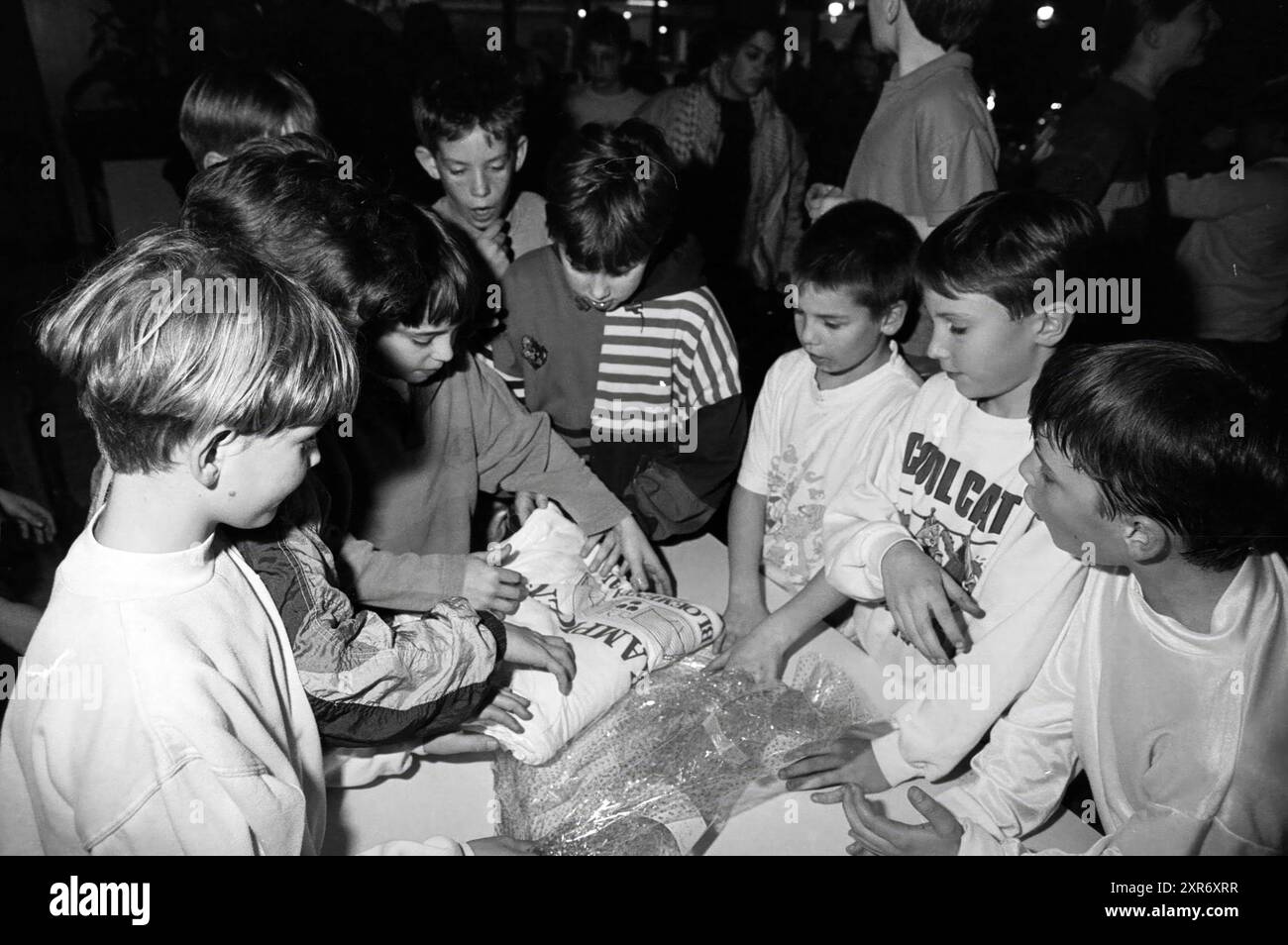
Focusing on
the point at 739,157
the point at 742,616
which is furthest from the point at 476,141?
the point at 739,157

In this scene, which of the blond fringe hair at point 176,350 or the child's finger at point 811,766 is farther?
the child's finger at point 811,766

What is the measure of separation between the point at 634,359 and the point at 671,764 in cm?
89

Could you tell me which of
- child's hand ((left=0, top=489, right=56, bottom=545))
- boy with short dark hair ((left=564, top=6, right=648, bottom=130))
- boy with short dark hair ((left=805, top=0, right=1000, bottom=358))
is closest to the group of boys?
boy with short dark hair ((left=805, top=0, right=1000, bottom=358))

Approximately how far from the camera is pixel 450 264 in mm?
1323

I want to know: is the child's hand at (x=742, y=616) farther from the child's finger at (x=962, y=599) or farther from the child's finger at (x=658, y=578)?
the child's finger at (x=962, y=599)

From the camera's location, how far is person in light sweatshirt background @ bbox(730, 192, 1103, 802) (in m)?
1.15

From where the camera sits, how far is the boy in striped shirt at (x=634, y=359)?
5.54 ft

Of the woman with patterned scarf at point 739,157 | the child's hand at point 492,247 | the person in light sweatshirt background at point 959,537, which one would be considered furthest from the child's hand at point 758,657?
the woman with patterned scarf at point 739,157

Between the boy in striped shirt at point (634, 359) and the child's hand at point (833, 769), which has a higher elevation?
the boy in striped shirt at point (634, 359)

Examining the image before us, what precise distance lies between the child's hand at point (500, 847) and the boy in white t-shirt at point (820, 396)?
1.63 feet

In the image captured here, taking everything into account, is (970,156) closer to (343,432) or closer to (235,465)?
(343,432)

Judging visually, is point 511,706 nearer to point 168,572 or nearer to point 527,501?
point 168,572

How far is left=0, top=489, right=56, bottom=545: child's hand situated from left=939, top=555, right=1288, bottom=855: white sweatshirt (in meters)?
1.85
